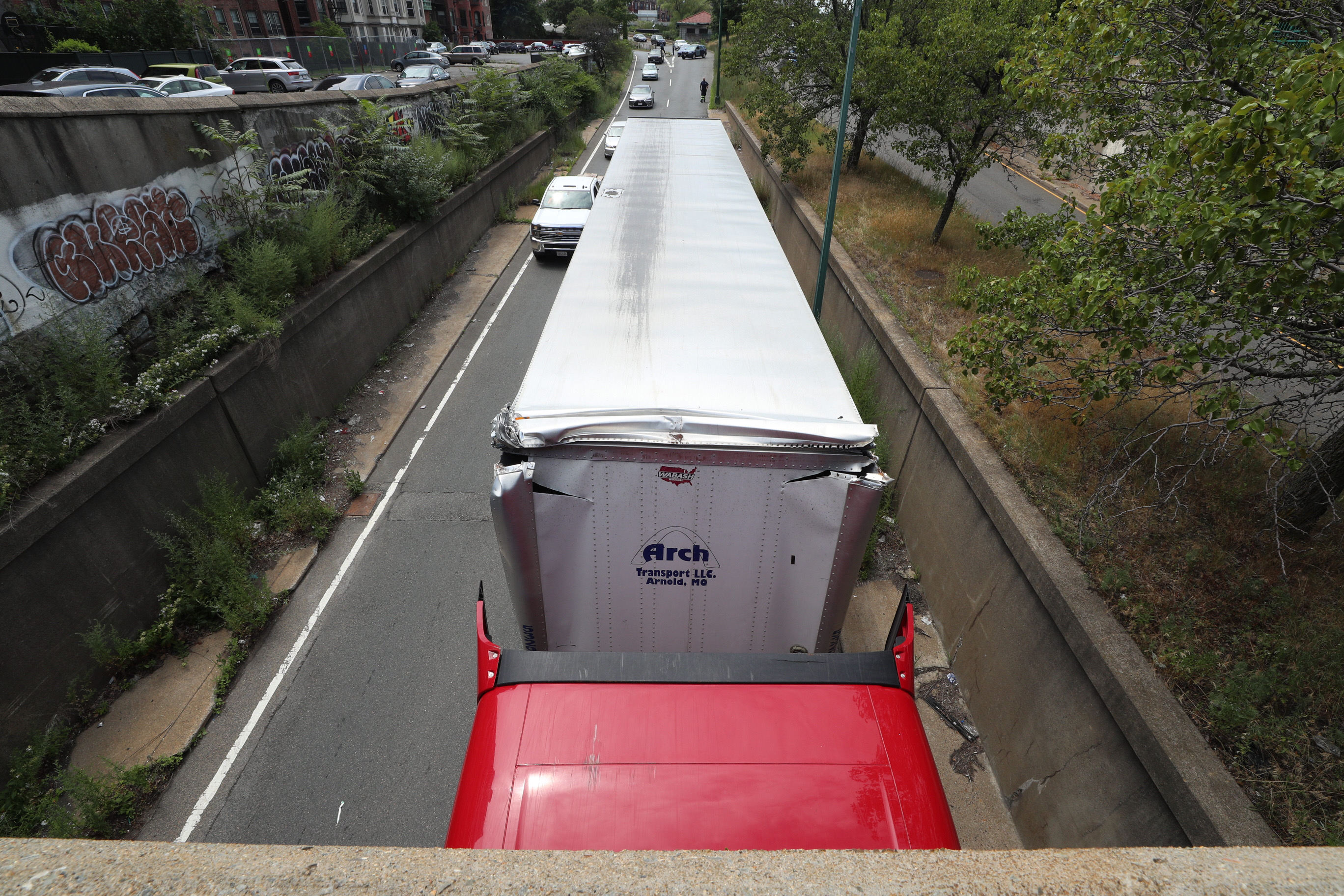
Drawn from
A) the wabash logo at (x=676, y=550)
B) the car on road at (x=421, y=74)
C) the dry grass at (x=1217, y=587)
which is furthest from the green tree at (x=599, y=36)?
the wabash logo at (x=676, y=550)

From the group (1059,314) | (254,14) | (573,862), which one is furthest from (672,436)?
(254,14)

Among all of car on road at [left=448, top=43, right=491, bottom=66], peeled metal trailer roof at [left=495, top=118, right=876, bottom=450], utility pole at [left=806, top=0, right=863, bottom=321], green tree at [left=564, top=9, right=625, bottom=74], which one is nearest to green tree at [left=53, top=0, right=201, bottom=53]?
car on road at [left=448, top=43, right=491, bottom=66]

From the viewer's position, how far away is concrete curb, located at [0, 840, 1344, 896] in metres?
2.05

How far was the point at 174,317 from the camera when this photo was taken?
7992 millimetres

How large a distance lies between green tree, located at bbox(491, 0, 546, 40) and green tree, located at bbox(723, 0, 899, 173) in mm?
71761

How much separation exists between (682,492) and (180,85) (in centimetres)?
2794

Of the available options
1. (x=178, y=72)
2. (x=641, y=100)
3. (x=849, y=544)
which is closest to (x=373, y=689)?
(x=849, y=544)

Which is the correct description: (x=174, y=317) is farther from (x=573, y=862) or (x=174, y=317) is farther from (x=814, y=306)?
(x=814, y=306)

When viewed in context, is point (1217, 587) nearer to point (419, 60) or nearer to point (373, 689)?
point (373, 689)

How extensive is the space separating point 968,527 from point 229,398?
356 inches

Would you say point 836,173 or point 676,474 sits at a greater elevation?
point 836,173

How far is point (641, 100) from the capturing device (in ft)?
134

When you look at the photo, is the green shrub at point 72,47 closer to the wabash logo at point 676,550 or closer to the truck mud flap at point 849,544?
the wabash logo at point 676,550

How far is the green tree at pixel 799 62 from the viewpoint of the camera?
17.1 meters
